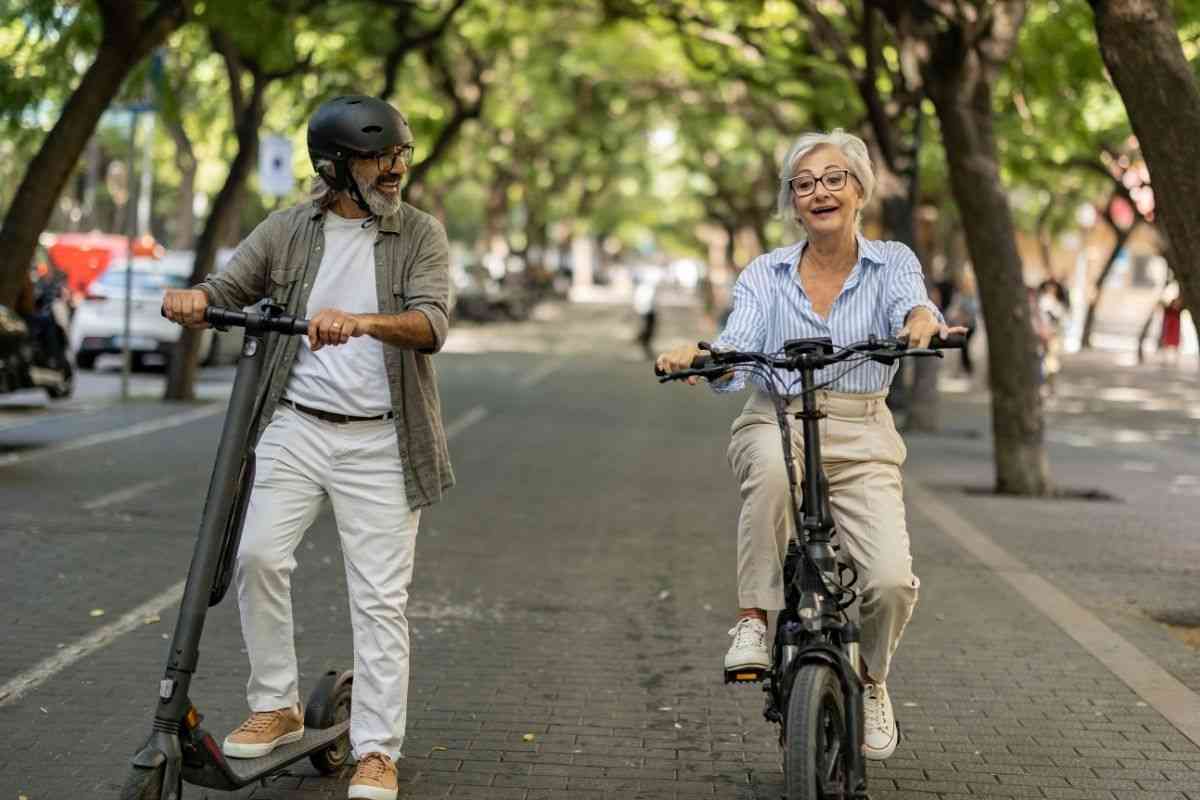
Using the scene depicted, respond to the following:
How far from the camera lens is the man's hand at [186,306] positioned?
197 inches

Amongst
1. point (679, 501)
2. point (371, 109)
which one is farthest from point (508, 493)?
point (371, 109)

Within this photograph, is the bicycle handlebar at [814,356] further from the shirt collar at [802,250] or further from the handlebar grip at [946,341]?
the shirt collar at [802,250]

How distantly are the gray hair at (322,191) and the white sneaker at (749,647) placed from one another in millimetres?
1589

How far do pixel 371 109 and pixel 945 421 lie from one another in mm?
18742

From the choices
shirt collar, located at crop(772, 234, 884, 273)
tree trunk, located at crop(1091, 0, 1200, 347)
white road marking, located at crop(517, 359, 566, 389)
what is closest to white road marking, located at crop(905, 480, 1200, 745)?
tree trunk, located at crop(1091, 0, 1200, 347)

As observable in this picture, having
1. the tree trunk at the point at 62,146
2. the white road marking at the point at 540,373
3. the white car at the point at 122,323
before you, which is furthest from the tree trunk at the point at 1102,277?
the tree trunk at the point at 62,146

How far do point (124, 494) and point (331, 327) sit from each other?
27.5 ft

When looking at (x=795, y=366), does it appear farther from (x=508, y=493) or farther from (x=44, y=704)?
(x=508, y=493)

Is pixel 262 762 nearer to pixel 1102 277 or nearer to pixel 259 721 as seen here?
pixel 259 721

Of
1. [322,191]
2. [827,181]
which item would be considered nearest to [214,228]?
[322,191]

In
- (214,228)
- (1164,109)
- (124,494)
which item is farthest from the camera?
(214,228)

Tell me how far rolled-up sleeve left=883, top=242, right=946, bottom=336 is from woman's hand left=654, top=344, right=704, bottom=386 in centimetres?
58

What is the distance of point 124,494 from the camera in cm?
1277

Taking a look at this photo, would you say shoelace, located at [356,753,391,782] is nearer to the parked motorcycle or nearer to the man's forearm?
the man's forearm
